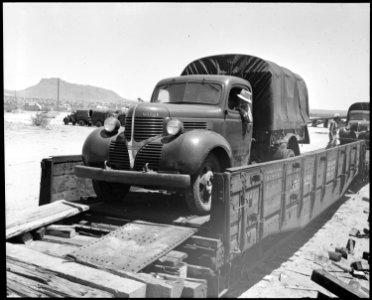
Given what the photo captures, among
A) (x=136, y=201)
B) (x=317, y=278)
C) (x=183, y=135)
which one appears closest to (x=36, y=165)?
(x=136, y=201)

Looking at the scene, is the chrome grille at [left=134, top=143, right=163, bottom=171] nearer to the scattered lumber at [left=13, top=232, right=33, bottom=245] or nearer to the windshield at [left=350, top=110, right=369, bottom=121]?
the scattered lumber at [left=13, top=232, right=33, bottom=245]

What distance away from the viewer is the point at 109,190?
5.95 metres

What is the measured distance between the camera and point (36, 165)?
41.1 feet

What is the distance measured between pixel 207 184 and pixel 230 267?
120cm

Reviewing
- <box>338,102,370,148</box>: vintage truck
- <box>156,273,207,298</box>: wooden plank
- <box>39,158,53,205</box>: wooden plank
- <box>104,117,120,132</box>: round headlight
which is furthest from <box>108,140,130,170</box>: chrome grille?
<box>338,102,370,148</box>: vintage truck

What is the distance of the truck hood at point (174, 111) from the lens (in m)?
5.32

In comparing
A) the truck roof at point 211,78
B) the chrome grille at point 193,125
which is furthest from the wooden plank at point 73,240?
the truck roof at point 211,78

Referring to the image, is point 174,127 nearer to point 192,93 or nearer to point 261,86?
point 192,93

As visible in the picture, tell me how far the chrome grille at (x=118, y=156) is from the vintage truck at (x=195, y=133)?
0.01m

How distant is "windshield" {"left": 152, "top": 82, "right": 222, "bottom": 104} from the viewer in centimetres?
627

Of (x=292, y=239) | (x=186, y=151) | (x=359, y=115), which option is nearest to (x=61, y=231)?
(x=186, y=151)

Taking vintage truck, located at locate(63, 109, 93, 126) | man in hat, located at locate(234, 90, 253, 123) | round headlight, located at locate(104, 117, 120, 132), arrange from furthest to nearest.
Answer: vintage truck, located at locate(63, 109, 93, 126), man in hat, located at locate(234, 90, 253, 123), round headlight, located at locate(104, 117, 120, 132)

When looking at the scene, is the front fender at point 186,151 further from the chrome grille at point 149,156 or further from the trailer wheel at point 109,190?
the trailer wheel at point 109,190

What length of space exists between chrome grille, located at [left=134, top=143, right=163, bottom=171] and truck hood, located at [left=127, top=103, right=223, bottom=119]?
453 millimetres
